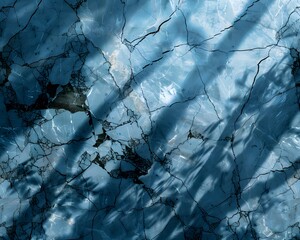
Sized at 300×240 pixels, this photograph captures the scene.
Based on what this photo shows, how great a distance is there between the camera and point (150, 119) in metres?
2.12

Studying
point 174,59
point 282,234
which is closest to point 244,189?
point 282,234

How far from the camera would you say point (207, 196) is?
7.13 ft

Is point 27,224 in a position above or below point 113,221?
above

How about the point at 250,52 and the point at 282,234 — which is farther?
the point at 282,234

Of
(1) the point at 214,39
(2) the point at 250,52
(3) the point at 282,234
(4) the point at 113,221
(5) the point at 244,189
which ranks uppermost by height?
(1) the point at 214,39

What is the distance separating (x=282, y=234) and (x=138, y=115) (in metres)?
1.11

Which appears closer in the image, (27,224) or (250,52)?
(250,52)

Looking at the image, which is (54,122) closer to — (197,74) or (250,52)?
(197,74)

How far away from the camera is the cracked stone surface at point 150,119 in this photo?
2051mm

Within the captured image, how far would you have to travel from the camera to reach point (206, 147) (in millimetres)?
2131

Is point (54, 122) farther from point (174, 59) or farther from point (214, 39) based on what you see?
point (214, 39)

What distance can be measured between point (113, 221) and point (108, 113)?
2.17 ft

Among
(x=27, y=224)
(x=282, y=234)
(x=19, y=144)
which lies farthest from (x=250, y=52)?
(x=27, y=224)

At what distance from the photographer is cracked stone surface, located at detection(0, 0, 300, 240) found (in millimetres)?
2051
